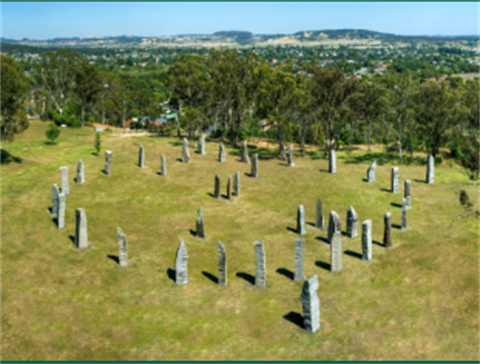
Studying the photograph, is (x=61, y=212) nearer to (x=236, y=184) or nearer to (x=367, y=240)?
(x=236, y=184)

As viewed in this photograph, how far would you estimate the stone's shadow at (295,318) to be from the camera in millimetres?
20489

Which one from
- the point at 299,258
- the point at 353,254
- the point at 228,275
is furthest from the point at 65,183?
the point at 353,254

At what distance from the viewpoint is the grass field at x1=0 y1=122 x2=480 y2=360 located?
1905cm

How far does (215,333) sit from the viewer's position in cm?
1986

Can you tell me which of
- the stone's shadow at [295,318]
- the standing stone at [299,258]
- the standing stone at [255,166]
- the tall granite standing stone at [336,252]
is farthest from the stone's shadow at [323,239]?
the standing stone at [255,166]

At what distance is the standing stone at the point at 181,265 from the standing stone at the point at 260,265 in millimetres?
3442

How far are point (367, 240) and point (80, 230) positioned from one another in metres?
15.9

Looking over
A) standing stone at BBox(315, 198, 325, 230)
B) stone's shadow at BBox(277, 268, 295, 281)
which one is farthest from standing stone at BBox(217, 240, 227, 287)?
standing stone at BBox(315, 198, 325, 230)

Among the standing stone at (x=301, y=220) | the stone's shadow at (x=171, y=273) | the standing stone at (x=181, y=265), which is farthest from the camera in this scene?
the standing stone at (x=301, y=220)

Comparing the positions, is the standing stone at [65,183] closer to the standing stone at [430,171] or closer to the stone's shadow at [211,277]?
the stone's shadow at [211,277]

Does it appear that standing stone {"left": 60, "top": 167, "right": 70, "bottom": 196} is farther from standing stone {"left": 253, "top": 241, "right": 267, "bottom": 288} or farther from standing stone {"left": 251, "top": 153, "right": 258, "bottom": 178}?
standing stone {"left": 253, "top": 241, "right": 267, "bottom": 288}

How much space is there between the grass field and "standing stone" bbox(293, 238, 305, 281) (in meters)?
0.76

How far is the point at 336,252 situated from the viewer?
2522 centimetres

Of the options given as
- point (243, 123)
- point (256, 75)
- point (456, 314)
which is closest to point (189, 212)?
point (456, 314)
